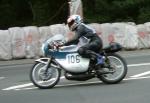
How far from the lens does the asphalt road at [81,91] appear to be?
454 inches

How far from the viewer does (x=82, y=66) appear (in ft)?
44.2

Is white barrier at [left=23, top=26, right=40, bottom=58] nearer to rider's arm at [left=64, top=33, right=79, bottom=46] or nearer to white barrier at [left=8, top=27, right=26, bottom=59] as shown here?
white barrier at [left=8, top=27, right=26, bottom=59]

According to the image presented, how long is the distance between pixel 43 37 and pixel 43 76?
8781 millimetres

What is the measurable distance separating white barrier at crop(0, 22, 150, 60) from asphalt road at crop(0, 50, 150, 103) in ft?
18.0

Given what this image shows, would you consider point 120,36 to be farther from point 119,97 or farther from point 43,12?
point 43,12

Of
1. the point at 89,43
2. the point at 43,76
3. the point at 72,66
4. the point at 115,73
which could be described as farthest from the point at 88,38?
the point at 43,76

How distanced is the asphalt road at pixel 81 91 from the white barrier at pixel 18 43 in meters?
5.47

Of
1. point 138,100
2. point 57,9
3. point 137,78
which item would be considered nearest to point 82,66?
point 137,78

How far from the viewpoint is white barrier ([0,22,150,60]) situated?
21797 mm

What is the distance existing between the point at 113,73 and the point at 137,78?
0.87m

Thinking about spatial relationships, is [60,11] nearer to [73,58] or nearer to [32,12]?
[32,12]

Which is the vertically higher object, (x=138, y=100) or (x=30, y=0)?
(x=30, y=0)

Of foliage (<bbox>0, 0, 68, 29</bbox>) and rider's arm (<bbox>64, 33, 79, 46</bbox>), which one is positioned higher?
foliage (<bbox>0, 0, 68, 29</bbox>)

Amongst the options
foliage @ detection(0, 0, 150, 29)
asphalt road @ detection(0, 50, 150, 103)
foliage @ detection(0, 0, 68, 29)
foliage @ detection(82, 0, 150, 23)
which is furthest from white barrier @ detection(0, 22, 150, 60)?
foliage @ detection(0, 0, 68, 29)
